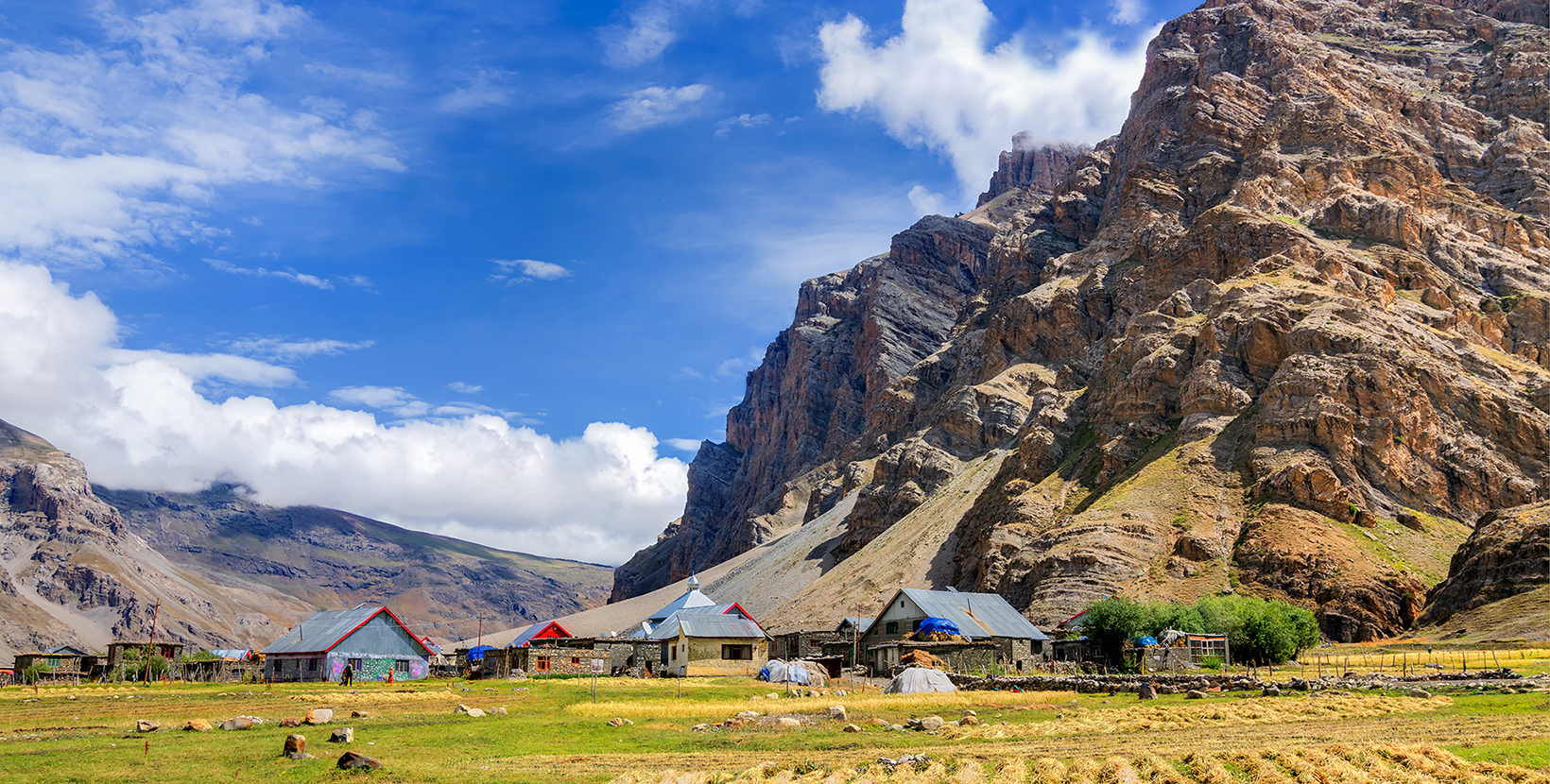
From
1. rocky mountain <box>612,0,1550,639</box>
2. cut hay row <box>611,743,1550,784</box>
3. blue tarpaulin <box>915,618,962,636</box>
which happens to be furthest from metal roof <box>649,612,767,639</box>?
cut hay row <box>611,743,1550,784</box>

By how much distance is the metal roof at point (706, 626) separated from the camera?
245 feet

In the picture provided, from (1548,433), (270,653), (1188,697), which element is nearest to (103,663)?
(270,653)

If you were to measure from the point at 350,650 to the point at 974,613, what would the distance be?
1727 inches

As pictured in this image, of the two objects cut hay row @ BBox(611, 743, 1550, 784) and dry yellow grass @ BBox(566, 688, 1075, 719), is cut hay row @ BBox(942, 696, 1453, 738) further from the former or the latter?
cut hay row @ BBox(611, 743, 1550, 784)

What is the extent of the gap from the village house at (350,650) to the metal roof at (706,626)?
17.7 metres

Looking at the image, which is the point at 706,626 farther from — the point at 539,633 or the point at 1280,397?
the point at 1280,397

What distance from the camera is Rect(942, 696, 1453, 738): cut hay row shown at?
3619cm

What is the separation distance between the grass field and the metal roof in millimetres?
23765

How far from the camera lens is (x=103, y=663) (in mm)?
90938

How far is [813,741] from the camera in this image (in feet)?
111

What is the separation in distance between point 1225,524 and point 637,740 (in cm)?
8888

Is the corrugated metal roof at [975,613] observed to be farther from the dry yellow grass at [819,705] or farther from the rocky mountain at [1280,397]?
the dry yellow grass at [819,705]

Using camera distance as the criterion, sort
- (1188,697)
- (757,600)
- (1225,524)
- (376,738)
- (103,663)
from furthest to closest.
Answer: (757,600) → (1225,524) → (103,663) → (1188,697) → (376,738)

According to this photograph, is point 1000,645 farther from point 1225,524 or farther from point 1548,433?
point 1548,433
